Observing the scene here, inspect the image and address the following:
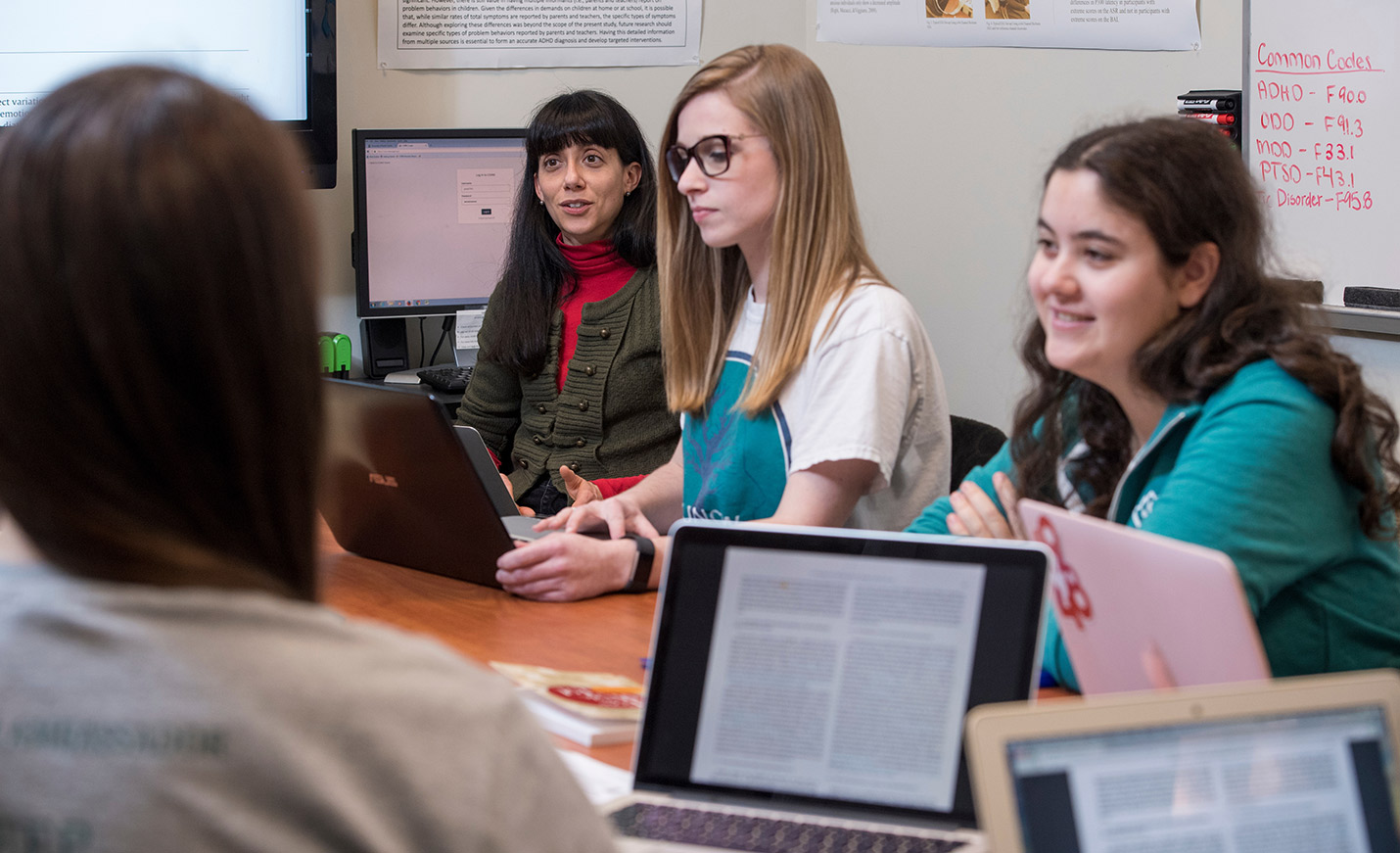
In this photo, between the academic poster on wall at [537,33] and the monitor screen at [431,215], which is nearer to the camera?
the monitor screen at [431,215]

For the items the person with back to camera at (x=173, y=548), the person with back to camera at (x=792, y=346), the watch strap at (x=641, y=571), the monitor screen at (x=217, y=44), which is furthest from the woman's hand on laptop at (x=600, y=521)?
the monitor screen at (x=217, y=44)

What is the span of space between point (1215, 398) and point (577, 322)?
4.51 ft

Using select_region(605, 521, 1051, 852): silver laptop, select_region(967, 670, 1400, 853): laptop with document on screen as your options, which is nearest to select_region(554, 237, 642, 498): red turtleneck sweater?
select_region(605, 521, 1051, 852): silver laptop

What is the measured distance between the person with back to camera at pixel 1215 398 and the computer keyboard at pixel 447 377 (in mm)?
1533

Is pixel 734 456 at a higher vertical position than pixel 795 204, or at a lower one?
lower

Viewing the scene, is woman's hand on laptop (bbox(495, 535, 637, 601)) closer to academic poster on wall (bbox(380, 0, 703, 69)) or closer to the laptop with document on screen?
the laptop with document on screen

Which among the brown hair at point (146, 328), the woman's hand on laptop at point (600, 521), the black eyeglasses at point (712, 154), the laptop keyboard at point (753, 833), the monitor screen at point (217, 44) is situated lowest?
the laptop keyboard at point (753, 833)

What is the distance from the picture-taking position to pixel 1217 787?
641mm

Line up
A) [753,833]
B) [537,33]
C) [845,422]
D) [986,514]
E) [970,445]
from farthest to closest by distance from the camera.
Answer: [537,33], [970,445], [845,422], [986,514], [753,833]

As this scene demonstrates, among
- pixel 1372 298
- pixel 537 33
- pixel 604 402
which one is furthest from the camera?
pixel 537 33

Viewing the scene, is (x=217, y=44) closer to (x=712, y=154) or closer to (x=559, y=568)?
(x=712, y=154)

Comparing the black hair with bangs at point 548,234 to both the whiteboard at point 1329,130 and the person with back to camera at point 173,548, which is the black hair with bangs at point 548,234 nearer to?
the whiteboard at point 1329,130

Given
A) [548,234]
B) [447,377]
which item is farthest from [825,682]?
[447,377]

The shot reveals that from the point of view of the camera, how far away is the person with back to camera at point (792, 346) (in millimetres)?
1567
